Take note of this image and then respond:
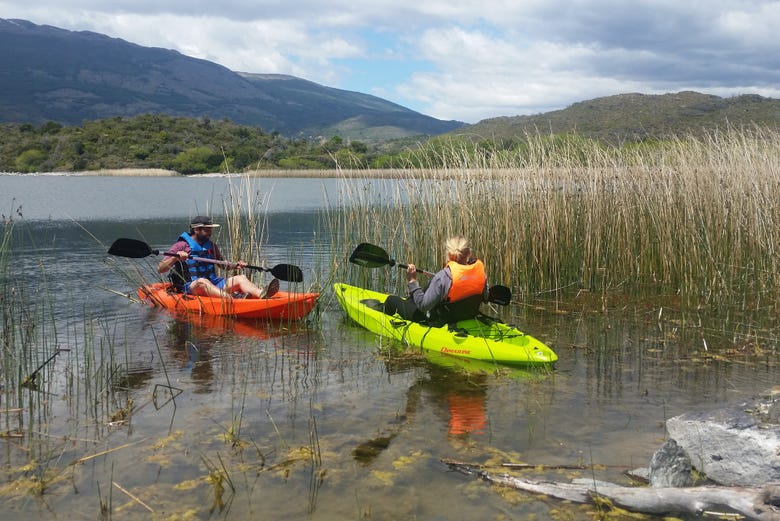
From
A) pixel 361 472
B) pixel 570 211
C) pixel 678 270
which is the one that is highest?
pixel 570 211

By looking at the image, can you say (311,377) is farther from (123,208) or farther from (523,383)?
(123,208)

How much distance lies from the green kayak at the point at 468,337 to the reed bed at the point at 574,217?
1.61 metres

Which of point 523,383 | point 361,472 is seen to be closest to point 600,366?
point 523,383

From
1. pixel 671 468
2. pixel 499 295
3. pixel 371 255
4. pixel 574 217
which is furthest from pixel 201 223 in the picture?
pixel 671 468

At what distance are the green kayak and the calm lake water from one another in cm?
18

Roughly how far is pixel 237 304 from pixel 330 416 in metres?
3.65

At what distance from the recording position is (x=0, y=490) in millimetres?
4023

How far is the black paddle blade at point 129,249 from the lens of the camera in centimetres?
888

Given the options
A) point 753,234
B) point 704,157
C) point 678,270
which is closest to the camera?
point 753,234

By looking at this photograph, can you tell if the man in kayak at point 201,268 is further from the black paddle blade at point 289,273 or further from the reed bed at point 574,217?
the reed bed at point 574,217

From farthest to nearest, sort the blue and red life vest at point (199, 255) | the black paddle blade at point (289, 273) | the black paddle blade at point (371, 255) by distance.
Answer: the blue and red life vest at point (199, 255) < the black paddle blade at point (289, 273) < the black paddle blade at point (371, 255)

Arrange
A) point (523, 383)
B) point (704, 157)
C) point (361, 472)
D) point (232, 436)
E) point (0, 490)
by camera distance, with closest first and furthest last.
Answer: point (0, 490), point (361, 472), point (232, 436), point (523, 383), point (704, 157)

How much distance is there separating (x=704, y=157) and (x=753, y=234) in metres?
1.77

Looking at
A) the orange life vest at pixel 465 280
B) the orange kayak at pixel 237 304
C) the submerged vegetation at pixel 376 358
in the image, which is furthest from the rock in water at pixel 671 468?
the orange kayak at pixel 237 304
